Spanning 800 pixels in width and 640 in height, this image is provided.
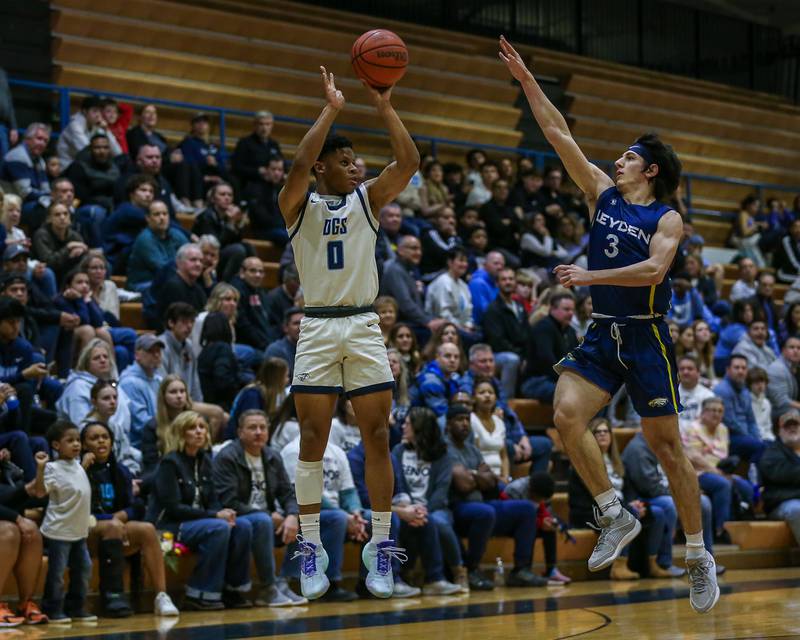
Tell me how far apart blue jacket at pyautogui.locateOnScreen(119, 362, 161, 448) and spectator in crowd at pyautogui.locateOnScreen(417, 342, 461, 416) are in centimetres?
217

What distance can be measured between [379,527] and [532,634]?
1.15m

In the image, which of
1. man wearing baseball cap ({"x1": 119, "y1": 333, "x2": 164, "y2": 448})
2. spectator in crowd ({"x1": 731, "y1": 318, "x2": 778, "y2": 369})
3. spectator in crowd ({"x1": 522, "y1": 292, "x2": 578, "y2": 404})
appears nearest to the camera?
man wearing baseball cap ({"x1": 119, "y1": 333, "x2": 164, "y2": 448})

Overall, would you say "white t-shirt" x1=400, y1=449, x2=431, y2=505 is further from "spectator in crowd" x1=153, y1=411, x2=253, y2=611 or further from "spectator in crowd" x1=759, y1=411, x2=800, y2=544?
"spectator in crowd" x1=759, y1=411, x2=800, y2=544

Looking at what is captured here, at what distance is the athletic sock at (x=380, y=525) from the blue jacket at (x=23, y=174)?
244 inches

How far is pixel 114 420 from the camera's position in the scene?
8.97m

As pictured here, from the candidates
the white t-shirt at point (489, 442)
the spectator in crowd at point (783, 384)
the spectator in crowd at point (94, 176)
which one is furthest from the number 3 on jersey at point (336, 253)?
the spectator in crowd at point (783, 384)

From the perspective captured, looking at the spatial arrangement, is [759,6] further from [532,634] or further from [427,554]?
[532,634]

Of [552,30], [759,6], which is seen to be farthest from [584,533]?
[759,6]

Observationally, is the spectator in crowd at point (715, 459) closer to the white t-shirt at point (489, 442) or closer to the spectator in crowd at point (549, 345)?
the spectator in crowd at point (549, 345)

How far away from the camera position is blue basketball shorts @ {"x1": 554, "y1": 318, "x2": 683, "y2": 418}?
6.15 metres

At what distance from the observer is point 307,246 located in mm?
6191

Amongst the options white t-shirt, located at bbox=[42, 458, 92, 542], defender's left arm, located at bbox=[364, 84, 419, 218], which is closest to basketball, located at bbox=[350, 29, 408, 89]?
defender's left arm, located at bbox=[364, 84, 419, 218]

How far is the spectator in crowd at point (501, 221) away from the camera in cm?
1468

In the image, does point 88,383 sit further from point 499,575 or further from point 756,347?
point 756,347
